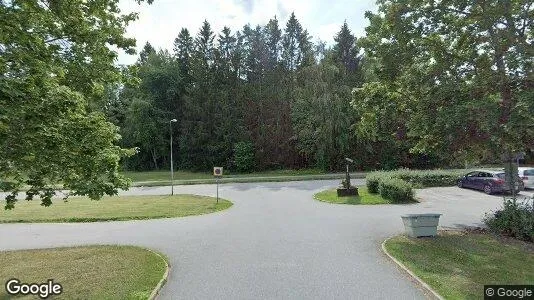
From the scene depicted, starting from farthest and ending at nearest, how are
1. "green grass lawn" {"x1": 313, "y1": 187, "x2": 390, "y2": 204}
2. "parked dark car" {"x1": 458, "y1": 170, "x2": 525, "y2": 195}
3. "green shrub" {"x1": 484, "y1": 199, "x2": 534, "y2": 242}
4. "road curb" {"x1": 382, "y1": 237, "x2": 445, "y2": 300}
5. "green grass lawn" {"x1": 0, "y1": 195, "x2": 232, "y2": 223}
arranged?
"parked dark car" {"x1": 458, "y1": 170, "x2": 525, "y2": 195} → "green grass lawn" {"x1": 313, "y1": 187, "x2": 390, "y2": 204} → "green grass lawn" {"x1": 0, "y1": 195, "x2": 232, "y2": 223} → "green shrub" {"x1": 484, "y1": 199, "x2": 534, "y2": 242} → "road curb" {"x1": 382, "y1": 237, "x2": 445, "y2": 300}

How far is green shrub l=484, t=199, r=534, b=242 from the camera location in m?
12.3

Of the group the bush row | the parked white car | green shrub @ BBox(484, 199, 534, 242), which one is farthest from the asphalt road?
the parked white car

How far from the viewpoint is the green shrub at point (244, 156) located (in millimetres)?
49188

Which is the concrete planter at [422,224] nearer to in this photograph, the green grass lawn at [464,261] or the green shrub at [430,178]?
the green grass lawn at [464,261]

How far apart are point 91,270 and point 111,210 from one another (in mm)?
10963

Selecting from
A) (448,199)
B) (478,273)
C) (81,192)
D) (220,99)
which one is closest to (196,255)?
(81,192)

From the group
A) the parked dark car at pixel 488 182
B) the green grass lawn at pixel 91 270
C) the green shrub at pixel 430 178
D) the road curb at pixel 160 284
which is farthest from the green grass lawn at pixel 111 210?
the parked dark car at pixel 488 182

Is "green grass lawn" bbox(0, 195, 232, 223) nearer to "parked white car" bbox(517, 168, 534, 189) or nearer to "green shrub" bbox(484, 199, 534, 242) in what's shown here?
"green shrub" bbox(484, 199, 534, 242)

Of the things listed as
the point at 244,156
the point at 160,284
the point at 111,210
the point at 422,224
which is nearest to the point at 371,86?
the point at 422,224

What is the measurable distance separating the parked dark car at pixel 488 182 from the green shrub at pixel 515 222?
10.6 metres

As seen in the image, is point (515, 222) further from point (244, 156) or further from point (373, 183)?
point (244, 156)

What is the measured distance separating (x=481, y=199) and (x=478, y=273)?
47.3 feet

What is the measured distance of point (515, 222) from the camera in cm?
1273

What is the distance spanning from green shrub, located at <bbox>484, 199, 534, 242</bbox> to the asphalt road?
5.74ft
